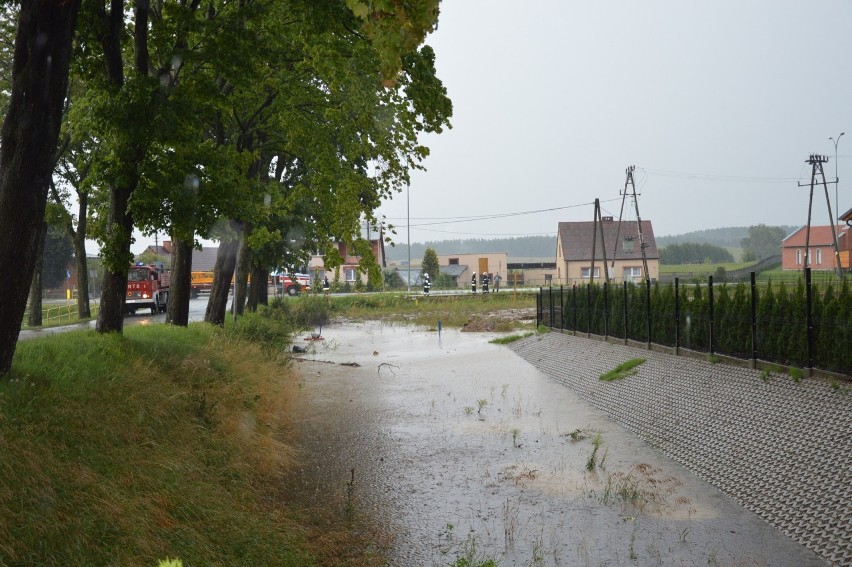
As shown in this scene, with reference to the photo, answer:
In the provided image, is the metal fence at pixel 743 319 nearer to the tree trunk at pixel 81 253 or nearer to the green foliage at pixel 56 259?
the tree trunk at pixel 81 253

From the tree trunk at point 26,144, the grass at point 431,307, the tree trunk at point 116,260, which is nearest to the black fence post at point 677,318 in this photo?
the tree trunk at point 116,260

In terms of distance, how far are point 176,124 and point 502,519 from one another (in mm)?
8366

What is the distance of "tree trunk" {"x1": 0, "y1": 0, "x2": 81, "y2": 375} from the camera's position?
8609 mm

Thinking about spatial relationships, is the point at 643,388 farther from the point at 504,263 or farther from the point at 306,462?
the point at 504,263

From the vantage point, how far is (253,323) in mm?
26578

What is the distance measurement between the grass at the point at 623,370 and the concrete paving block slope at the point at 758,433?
0.22 m

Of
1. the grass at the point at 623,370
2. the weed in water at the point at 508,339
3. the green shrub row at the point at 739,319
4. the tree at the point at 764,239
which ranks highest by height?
the tree at the point at 764,239

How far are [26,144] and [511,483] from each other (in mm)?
7198

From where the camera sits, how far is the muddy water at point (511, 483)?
334 inches

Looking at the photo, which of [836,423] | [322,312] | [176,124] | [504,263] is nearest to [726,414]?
[836,423]

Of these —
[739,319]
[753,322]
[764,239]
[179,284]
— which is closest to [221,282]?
[179,284]

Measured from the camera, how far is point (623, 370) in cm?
1889

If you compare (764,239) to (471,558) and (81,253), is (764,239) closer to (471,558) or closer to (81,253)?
(81,253)

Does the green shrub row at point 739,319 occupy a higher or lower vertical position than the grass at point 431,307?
higher
